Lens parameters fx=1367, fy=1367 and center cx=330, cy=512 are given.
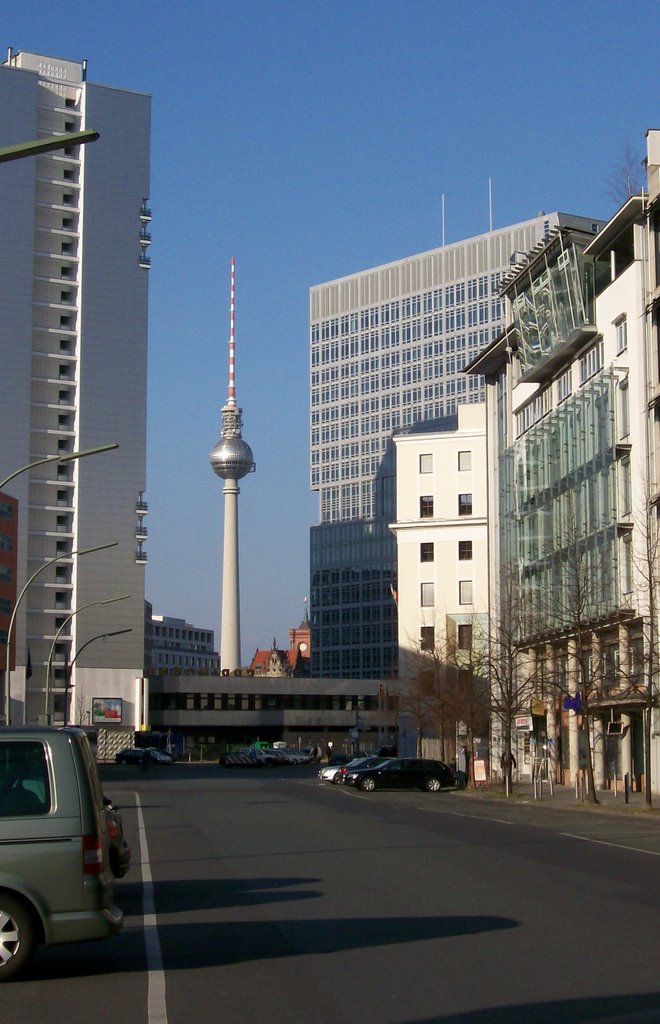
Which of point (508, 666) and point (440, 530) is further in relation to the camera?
point (440, 530)

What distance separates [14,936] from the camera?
30.6 feet

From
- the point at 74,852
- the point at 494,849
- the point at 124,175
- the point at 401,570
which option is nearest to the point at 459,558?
the point at 401,570

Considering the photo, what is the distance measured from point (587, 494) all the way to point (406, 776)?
1287cm

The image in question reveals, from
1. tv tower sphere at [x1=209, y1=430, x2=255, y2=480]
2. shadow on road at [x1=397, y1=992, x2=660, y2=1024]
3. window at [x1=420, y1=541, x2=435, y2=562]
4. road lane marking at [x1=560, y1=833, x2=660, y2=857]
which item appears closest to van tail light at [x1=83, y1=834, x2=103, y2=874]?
shadow on road at [x1=397, y1=992, x2=660, y2=1024]

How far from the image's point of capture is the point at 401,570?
293ft

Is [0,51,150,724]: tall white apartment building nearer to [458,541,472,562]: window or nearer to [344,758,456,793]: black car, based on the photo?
[458,541,472,562]: window

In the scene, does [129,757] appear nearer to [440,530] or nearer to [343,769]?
[440,530]

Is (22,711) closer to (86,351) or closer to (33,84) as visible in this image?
(86,351)

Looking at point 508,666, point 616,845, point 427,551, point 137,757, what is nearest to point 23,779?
point 616,845

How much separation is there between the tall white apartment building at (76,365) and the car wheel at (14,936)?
98.7 meters

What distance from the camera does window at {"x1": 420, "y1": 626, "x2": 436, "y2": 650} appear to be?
235ft

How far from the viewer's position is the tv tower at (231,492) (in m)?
136

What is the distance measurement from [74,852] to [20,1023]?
1296 millimetres

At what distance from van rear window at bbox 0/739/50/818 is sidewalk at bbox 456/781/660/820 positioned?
90.0ft
